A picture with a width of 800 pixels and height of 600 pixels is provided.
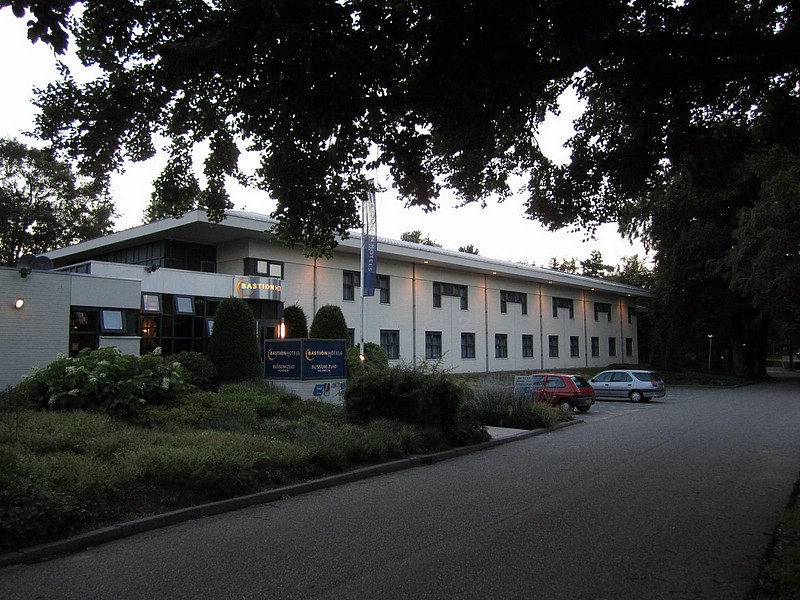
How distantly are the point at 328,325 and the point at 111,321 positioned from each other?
31.5ft

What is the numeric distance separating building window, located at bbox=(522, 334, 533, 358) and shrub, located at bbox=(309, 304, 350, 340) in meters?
21.7

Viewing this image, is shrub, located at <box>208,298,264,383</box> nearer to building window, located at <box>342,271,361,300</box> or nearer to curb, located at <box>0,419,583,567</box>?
curb, located at <box>0,419,583,567</box>

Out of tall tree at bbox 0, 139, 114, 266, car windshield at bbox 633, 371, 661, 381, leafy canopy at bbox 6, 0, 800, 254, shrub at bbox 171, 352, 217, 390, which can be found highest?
tall tree at bbox 0, 139, 114, 266

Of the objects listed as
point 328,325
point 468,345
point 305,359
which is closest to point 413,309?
point 468,345

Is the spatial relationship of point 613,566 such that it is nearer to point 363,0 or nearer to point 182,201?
point 363,0

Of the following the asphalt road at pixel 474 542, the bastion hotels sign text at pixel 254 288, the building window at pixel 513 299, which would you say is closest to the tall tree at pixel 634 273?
the building window at pixel 513 299

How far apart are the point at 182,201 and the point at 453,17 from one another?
592 cm

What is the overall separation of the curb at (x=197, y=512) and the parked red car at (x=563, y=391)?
418 inches

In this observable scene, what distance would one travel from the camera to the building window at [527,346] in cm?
4584

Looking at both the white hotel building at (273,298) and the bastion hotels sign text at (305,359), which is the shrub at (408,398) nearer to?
the white hotel building at (273,298)

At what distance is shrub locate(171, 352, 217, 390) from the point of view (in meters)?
18.5

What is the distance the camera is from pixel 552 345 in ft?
160

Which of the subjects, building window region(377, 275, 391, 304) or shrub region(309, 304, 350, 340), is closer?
shrub region(309, 304, 350, 340)

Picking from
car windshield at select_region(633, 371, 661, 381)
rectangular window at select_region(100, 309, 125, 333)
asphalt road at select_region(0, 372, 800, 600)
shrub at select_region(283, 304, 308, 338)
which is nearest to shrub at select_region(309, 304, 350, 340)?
shrub at select_region(283, 304, 308, 338)
